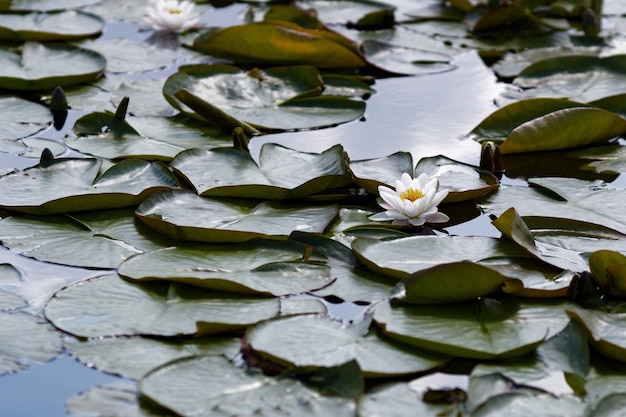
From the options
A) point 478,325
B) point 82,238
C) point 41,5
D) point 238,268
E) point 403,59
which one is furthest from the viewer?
point 41,5

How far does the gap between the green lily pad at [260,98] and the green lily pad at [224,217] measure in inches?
24.6

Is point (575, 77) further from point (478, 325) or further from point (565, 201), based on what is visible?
point (478, 325)

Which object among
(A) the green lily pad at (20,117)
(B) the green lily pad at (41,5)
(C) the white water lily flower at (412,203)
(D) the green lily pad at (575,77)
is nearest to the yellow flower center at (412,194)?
(C) the white water lily flower at (412,203)

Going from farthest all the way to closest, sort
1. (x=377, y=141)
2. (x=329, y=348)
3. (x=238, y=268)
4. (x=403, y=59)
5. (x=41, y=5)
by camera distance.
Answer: (x=41, y=5) → (x=403, y=59) → (x=377, y=141) → (x=238, y=268) → (x=329, y=348)

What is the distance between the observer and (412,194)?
2551 mm

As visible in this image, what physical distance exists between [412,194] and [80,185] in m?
0.94

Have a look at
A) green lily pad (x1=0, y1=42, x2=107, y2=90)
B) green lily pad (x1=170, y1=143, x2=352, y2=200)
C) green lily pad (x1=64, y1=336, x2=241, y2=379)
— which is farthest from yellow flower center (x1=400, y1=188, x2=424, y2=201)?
green lily pad (x1=0, y1=42, x2=107, y2=90)

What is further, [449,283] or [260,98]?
[260,98]

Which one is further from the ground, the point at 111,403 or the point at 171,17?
the point at 171,17

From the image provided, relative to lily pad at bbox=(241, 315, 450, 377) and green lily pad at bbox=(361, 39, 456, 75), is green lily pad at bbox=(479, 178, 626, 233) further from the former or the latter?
green lily pad at bbox=(361, 39, 456, 75)

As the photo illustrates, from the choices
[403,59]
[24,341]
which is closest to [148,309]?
[24,341]

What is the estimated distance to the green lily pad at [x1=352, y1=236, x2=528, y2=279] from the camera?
2.29 metres

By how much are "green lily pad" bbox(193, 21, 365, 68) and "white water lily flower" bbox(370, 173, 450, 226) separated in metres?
1.34

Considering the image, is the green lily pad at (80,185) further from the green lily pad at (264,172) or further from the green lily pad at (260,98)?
the green lily pad at (260,98)
